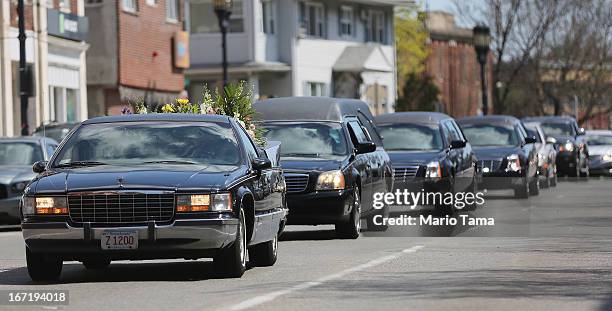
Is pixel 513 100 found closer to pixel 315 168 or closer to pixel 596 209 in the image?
pixel 596 209

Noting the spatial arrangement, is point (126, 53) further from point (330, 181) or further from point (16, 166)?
point (330, 181)

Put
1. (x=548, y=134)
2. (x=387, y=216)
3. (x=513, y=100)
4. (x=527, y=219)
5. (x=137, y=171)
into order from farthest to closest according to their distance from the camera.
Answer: (x=513, y=100) → (x=548, y=134) → (x=527, y=219) → (x=387, y=216) → (x=137, y=171)

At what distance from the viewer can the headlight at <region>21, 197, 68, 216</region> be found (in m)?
14.2

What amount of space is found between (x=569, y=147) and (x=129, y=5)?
598 inches

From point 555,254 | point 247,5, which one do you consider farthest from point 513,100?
point 555,254

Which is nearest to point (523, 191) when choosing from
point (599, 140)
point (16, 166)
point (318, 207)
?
point (16, 166)

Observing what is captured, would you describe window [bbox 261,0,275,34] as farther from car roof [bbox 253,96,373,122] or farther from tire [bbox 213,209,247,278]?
tire [bbox 213,209,247,278]

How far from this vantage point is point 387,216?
23.1 meters

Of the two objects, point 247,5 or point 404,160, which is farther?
point 247,5

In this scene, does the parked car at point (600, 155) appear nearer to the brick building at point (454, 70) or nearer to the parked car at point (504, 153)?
the parked car at point (504, 153)

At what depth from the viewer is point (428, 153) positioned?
88.6ft

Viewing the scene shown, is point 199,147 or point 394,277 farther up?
point 199,147

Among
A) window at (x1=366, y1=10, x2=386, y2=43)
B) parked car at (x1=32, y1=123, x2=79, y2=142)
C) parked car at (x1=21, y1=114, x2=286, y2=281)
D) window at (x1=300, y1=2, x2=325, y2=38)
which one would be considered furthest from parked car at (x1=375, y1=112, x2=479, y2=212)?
window at (x1=366, y1=10, x2=386, y2=43)

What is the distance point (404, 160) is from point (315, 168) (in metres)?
5.97
